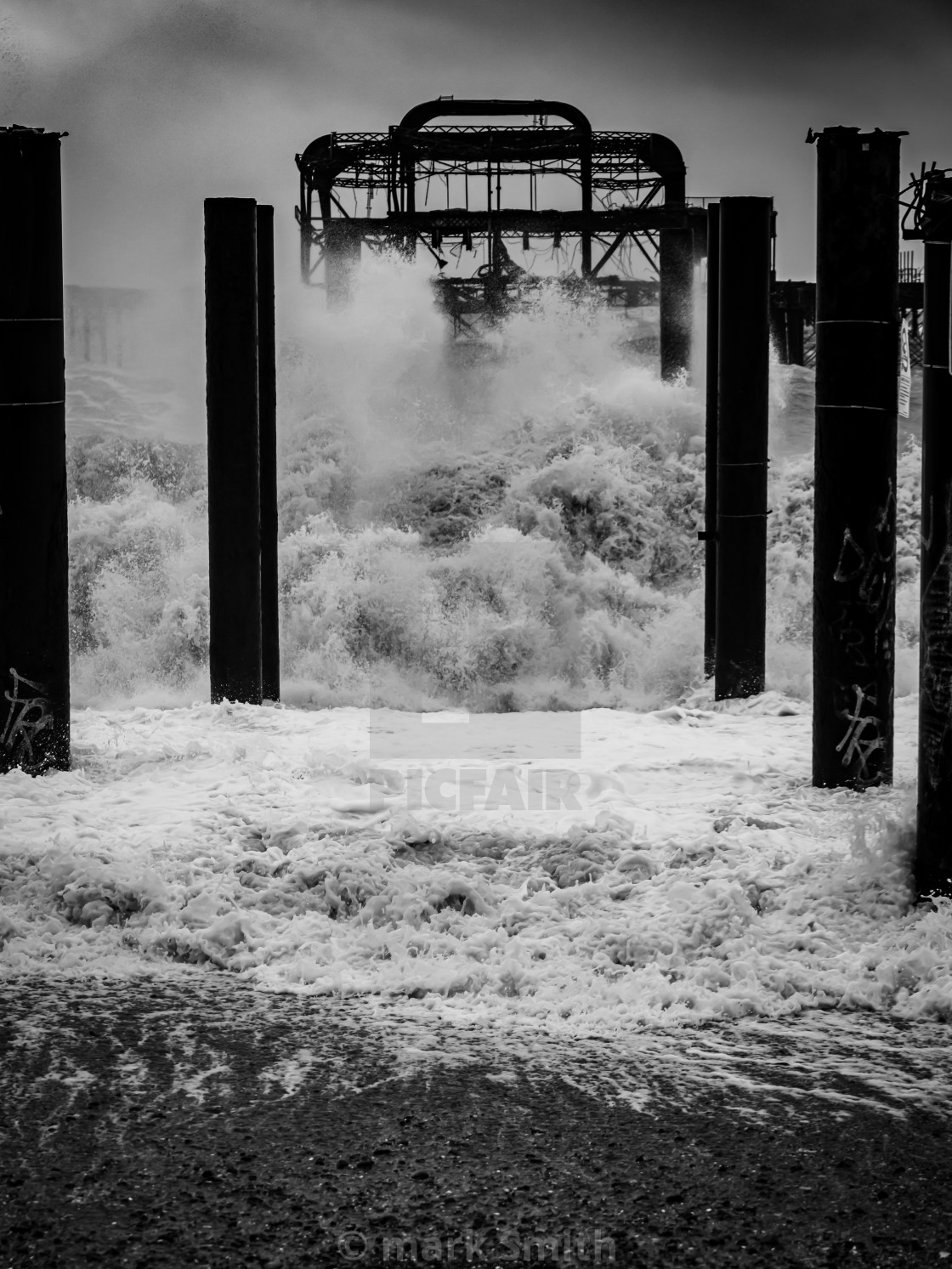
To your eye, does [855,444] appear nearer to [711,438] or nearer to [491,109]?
[711,438]

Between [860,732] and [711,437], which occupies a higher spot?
[711,437]

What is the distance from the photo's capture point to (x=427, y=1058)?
4875 mm

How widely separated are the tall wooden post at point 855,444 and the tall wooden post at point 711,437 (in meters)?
3.52

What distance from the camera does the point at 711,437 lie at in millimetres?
12070

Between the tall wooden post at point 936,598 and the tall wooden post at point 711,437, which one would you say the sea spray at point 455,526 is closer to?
the tall wooden post at point 711,437

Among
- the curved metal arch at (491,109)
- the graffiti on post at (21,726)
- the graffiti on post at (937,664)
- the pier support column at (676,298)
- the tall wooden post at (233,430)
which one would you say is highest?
the curved metal arch at (491,109)

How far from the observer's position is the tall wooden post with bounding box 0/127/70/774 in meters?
8.34

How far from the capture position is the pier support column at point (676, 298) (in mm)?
21703

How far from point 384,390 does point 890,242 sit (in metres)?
15.1

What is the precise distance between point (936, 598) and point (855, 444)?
2182 millimetres

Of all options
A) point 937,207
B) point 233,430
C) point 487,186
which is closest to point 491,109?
point 487,186

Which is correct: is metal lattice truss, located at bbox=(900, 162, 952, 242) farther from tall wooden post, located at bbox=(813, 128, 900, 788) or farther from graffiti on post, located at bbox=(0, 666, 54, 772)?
graffiti on post, located at bbox=(0, 666, 54, 772)

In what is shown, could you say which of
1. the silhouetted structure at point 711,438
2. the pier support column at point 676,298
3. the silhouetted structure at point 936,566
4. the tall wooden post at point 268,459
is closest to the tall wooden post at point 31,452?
the tall wooden post at point 268,459

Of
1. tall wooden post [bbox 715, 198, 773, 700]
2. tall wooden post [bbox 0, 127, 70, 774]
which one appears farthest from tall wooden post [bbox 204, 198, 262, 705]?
tall wooden post [bbox 715, 198, 773, 700]
